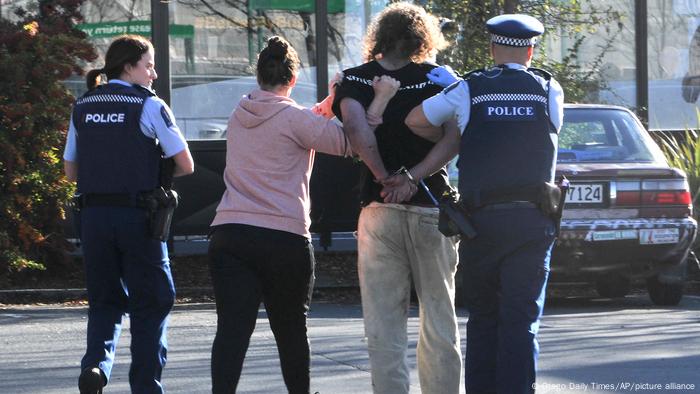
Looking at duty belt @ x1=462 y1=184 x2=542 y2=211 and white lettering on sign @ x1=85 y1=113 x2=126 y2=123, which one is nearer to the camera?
duty belt @ x1=462 y1=184 x2=542 y2=211

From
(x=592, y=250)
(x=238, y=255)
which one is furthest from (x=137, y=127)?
(x=592, y=250)

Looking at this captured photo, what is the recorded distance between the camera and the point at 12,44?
11289 millimetres

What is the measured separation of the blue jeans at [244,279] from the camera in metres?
5.28

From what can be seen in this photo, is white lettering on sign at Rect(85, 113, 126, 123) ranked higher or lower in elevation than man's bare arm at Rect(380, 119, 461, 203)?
higher

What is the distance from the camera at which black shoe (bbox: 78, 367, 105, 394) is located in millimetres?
5504

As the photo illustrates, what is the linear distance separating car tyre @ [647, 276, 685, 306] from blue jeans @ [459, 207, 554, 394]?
18.2 feet

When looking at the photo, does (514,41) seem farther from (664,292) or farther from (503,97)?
(664,292)

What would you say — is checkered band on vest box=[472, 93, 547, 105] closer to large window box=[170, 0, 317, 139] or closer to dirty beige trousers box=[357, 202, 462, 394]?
dirty beige trousers box=[357, 202, 462, 394]

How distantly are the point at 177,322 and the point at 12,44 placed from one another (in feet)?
11.0

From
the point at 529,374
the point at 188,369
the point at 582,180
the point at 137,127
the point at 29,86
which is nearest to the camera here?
the point at 529,374

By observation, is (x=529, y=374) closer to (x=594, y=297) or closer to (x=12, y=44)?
(x=594, y=297)

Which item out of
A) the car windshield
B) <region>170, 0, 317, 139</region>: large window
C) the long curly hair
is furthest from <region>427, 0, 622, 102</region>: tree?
the long curly hair

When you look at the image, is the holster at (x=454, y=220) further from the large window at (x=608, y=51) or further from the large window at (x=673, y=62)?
the large window at (x=673, y=62)

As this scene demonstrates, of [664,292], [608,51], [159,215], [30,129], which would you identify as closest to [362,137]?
[159,215]
